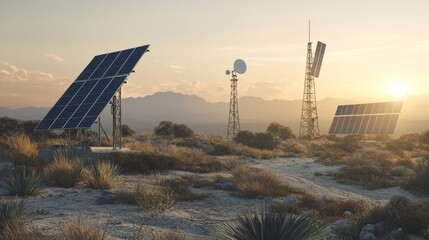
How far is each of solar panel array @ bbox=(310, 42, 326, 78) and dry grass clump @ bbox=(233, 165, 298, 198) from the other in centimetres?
4132

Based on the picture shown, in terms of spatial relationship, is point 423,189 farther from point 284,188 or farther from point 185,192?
point 185,192

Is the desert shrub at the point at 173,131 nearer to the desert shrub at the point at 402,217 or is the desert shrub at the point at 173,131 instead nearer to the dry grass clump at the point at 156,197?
the dry grass clump at the point at 156,197

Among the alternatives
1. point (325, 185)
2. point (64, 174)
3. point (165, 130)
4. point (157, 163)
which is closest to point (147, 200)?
point (64, 174)

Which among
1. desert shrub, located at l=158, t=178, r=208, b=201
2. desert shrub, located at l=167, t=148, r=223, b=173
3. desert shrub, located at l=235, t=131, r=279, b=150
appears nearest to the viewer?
desert shrub, located at l=158, t=178, r=208, b=201

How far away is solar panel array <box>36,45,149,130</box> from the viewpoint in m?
19.3

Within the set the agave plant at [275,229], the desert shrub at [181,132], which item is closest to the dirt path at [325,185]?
the agave plant at [275,229]

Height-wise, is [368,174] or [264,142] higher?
[264,142]

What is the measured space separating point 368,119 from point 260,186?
3970 centimetres

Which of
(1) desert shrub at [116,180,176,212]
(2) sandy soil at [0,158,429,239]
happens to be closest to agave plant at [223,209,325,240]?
(2) sandy soil at [0,158,429,239]

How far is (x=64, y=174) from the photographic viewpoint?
1423 cm

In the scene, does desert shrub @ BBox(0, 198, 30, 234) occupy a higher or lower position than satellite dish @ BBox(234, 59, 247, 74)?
lower

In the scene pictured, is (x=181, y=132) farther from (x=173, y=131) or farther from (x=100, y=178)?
(x=100, y=178)

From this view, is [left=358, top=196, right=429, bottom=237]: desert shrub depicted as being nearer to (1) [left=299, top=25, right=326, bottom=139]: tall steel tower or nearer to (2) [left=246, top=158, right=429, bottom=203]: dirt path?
(2) [left=246, top=158, right=429, bottom=203]: dirt path

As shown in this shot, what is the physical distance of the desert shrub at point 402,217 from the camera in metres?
9.64
